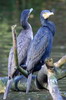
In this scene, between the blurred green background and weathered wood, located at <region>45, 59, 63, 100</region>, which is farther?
the blurred green background

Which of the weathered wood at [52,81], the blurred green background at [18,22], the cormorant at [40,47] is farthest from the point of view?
the blurred green background at [18,22]

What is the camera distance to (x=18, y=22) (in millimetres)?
23719

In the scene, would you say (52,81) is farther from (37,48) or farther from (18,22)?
(18,22)

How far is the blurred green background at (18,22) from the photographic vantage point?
50.3 feet

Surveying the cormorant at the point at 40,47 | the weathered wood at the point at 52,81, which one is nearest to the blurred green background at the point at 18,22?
the cormorant at the point at 40,47

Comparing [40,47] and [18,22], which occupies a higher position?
[18,22]

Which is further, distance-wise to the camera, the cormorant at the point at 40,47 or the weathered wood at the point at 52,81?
the cormorant at the point at 40,47

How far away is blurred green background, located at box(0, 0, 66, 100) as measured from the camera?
1532 centimetres

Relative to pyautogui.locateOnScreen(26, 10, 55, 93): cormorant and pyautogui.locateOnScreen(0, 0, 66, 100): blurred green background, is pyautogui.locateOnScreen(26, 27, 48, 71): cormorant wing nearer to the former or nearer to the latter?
pyautogui.locateOnScreen(26, 10, 55, 93): cormorant

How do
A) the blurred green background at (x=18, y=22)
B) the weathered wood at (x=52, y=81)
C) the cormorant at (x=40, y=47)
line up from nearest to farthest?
the weathered wood at (x=52, y=81), the cormorant at (x=40, y=47), the blurred green background at (x=18, y=22)

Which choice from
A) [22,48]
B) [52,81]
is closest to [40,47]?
[22,48]

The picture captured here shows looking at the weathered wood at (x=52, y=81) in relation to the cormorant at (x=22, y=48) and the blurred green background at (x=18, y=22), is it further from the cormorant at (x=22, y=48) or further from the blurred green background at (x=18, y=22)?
the blurred green background at (x=18, y=22)

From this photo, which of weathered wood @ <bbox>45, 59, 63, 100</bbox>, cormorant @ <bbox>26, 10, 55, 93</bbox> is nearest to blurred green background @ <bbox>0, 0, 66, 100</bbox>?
cormorant @ <bbox>26, 10, 55, 93</bbox>

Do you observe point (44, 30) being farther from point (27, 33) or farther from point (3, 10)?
point (3, 10)
